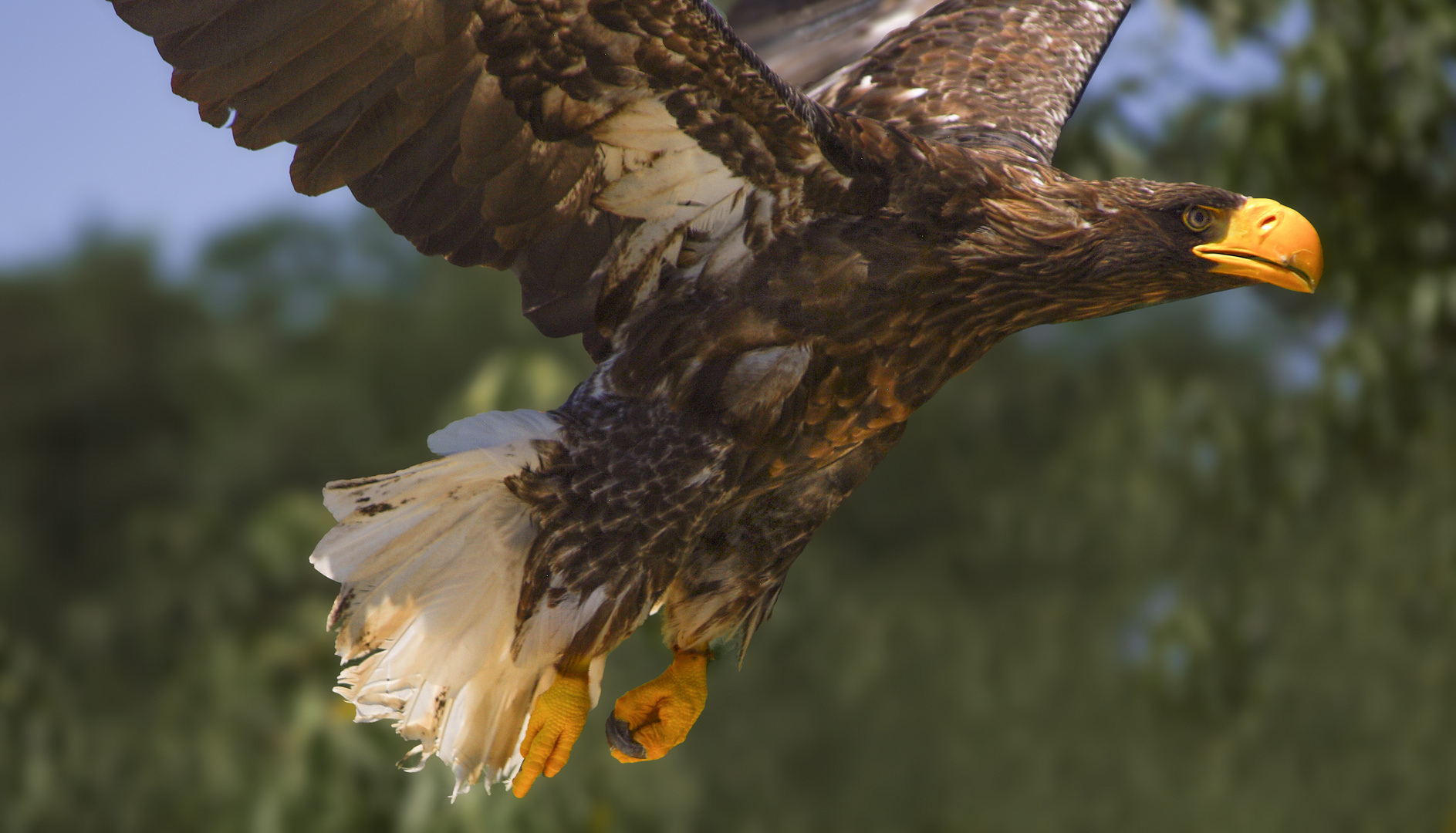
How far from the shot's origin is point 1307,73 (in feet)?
17.4

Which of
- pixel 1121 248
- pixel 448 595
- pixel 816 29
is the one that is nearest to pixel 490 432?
pixel 448 595

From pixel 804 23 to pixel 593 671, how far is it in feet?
6.75

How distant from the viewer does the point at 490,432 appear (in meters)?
2.41

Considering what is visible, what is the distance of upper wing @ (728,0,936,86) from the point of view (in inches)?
149

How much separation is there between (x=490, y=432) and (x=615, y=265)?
14.5 inches

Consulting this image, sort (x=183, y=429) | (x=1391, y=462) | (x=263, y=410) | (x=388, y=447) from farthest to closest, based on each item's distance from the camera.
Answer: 1. (x=183, y=429)
2. (x=263, y=410)
3. (x=1391, y=462)
4. (x=388, y=447)

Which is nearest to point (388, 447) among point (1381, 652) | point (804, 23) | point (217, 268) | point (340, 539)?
point (804, 23)

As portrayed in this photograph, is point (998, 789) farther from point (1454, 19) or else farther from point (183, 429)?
point (183, 429)

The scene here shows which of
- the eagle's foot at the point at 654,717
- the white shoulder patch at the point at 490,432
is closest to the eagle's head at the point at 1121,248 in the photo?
the white shoulder patch at the point at 490,432

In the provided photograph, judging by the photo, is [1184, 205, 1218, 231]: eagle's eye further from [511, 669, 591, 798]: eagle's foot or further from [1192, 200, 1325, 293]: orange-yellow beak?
[511, 669, 591, 798]: eagle's foot

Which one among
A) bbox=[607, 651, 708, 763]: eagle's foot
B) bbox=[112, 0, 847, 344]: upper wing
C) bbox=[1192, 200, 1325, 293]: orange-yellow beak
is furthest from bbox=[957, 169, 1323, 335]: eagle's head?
bbox=[607, 651, 708, 763]: eagle's foot

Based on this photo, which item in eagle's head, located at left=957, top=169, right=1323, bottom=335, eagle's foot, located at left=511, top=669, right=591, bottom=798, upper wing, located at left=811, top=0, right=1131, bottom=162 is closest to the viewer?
eagle's head, located at left=957, top=169, right=1323, bottom=335

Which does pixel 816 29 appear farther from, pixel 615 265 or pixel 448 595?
pixel 448 595

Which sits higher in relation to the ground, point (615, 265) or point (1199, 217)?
point (615, 265)
